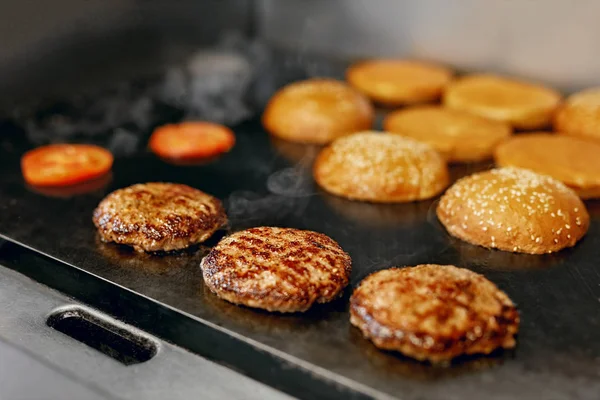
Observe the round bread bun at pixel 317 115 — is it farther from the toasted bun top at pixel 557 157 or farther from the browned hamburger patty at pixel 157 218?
the browned hamburger patty at pixel 157 218

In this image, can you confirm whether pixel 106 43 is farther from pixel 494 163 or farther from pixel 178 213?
pixel 494 163

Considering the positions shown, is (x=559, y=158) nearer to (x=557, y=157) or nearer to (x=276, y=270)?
(x=557, y=157)

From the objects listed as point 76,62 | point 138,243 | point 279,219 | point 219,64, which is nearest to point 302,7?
point 219,64

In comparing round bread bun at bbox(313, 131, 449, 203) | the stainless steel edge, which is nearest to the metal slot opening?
the stainless steel edge

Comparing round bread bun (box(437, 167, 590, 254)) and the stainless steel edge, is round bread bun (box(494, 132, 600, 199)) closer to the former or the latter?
round bread bun (box(437, 167, 590, 254))

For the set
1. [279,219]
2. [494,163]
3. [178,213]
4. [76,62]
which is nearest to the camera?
[178,213]

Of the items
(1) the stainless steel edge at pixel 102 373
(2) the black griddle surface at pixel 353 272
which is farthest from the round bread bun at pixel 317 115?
(1) the stainless steel edge at pixel 102 373
